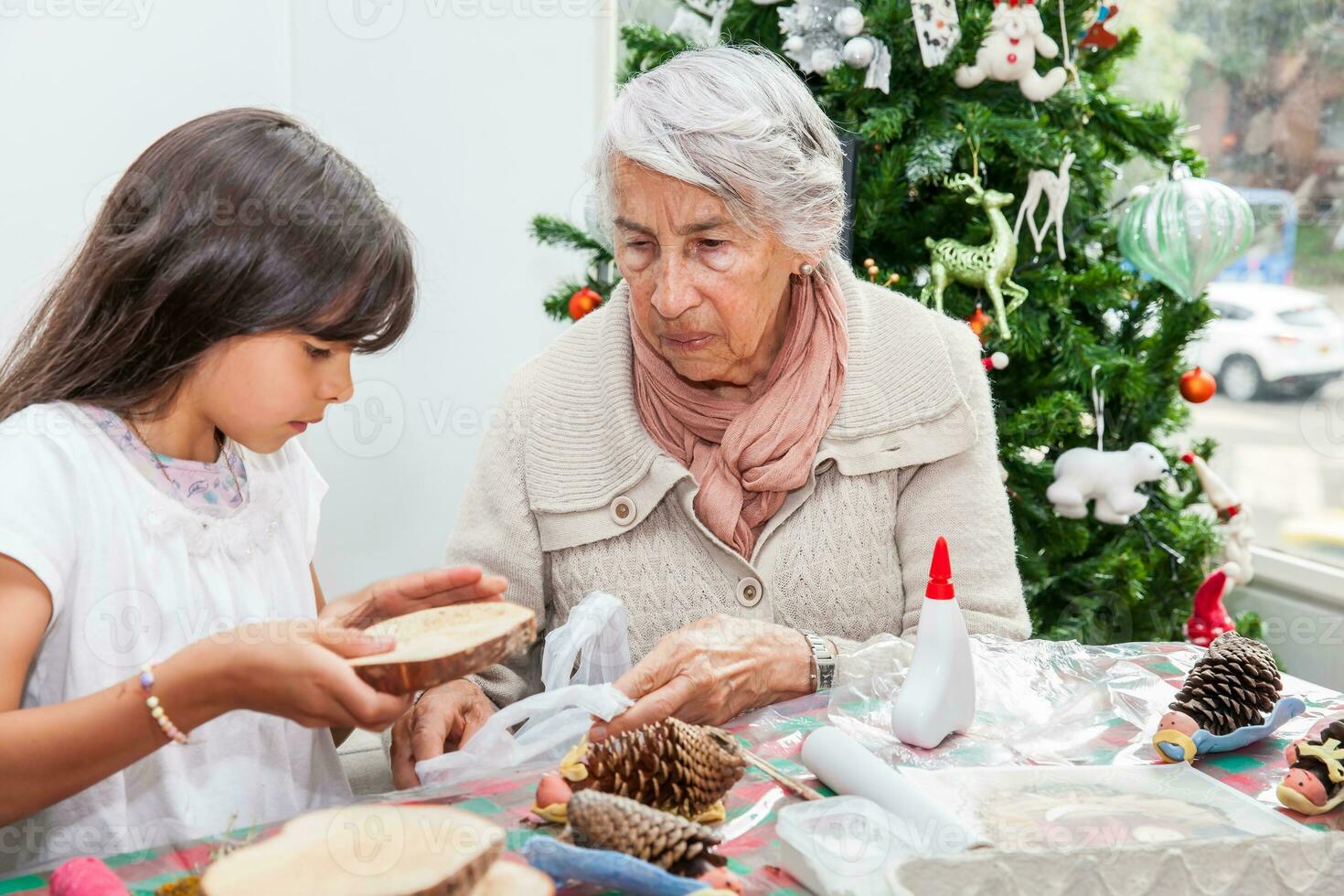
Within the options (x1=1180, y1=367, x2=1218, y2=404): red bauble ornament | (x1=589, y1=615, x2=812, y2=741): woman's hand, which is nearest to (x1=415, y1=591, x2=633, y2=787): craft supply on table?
(x1=589, y1=615, x2=812, y2=741): woman's hand

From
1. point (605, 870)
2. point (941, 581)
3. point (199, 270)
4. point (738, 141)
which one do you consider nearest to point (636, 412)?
point (738, 141)

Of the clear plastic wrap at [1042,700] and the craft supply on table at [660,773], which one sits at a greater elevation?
the craft supply on table at [660,773]

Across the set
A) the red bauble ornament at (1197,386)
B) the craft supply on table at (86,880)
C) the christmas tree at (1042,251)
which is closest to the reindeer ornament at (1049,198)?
the christmas tree at (1042,251)

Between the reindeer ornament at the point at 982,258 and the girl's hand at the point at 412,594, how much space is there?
153 cm

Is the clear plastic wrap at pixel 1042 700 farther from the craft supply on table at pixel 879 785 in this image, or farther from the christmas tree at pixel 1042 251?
the christmas tree at pixel 1042 251

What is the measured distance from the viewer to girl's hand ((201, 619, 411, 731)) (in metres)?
1.00

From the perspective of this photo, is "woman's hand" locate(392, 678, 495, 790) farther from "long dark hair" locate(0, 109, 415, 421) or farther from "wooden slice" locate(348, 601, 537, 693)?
"long dark hair" locate(0, 109, 415, 421)

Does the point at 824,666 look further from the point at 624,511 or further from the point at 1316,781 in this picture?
the point at 1316,781

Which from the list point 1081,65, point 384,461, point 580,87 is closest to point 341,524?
point 384,461

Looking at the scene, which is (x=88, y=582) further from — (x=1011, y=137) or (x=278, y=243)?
(x=1011, y=137)

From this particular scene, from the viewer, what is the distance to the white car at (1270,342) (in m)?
3.43

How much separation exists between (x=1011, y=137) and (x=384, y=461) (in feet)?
6.71

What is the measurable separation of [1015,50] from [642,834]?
2.01 metres

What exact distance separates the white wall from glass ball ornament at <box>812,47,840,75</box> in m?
1.16
